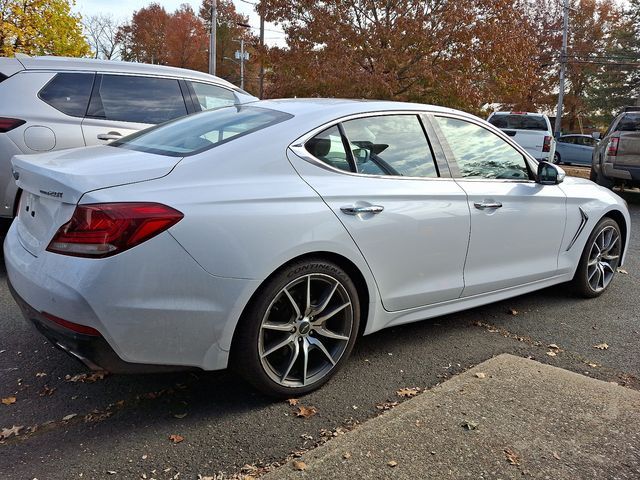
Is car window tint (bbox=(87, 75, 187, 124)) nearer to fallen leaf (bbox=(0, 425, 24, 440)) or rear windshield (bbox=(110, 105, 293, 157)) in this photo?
rear windshield (bbox=(110, 105, 293, 157))

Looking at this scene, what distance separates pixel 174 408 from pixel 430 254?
1660 millimetres

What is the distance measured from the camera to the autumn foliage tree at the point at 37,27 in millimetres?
12028

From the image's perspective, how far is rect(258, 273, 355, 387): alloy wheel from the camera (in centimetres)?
276

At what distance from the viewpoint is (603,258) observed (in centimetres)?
485

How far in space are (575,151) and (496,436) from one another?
2616 centimetres

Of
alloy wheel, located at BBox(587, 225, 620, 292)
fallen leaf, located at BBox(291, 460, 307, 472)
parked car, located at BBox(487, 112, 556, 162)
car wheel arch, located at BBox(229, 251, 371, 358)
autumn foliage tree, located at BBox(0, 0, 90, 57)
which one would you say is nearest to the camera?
fallen leaf, located at BBox(291, 460, 307, 472)

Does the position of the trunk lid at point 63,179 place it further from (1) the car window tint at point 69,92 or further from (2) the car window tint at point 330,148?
(1) the car window tint at point 69,92

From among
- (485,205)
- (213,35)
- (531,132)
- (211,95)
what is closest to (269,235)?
(485,205)

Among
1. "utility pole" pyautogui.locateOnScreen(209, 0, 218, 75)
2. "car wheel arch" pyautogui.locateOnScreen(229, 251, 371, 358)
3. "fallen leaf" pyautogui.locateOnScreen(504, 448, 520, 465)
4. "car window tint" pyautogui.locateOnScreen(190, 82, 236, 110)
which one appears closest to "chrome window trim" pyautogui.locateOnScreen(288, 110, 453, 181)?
"car wheel arch" pyautogui.locateOnScreen(229, 251, 371, 358)

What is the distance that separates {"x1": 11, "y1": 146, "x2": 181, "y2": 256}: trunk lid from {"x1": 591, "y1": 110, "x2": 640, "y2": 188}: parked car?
1001 cm

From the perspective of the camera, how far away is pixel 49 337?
2.50 m

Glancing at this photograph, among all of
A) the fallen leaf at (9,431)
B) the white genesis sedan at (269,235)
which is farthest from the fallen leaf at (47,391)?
the white genesis sedan at (269,235)

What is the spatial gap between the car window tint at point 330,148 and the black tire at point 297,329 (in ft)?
1.87

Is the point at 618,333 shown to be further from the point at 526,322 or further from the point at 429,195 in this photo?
the point at 429,195
